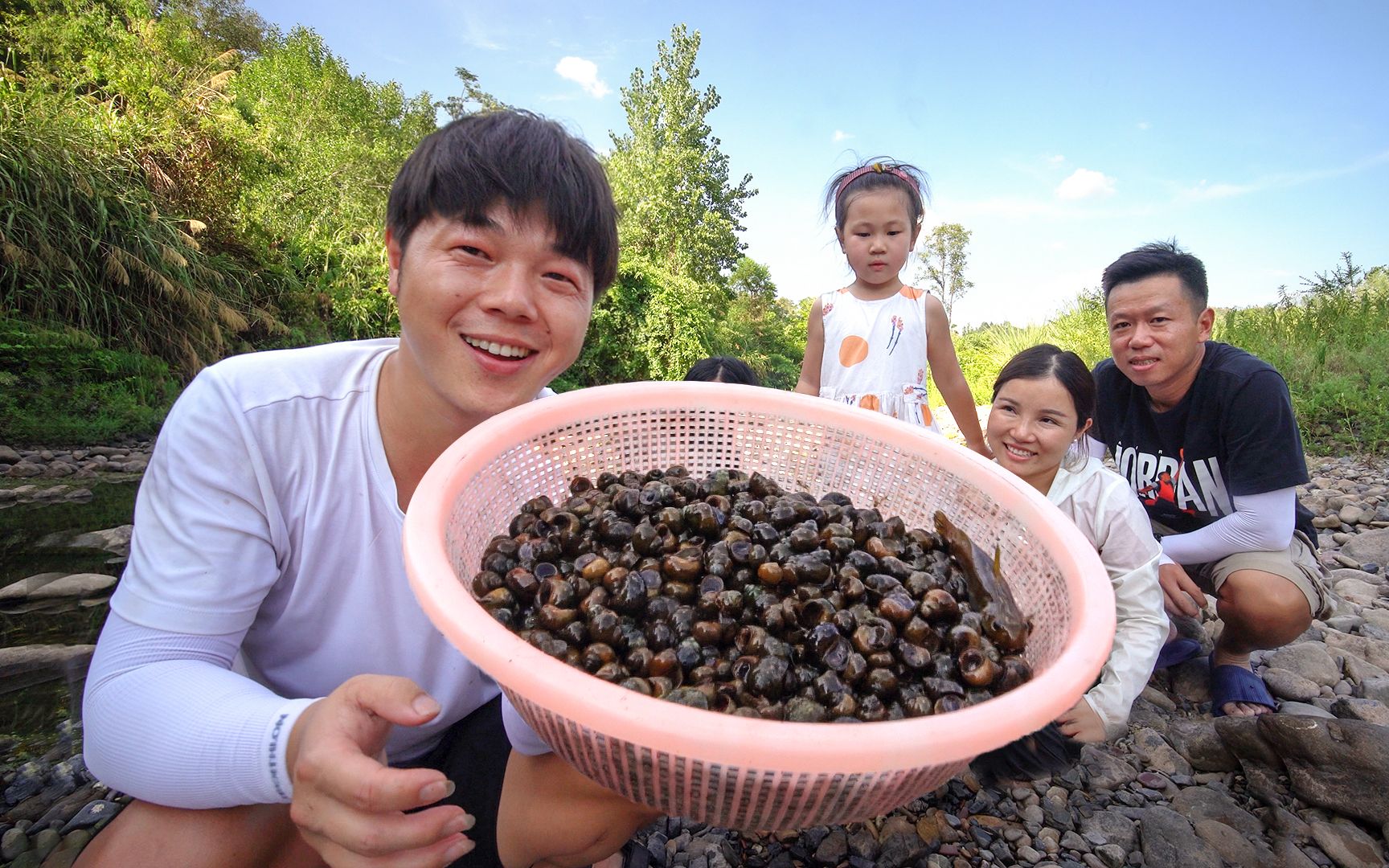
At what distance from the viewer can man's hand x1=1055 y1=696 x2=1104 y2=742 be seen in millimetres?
1838

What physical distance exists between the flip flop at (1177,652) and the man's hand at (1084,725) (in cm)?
137

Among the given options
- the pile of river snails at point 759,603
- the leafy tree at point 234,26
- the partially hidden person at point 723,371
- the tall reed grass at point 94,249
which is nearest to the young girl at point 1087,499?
the pile of river snails at point 759,603

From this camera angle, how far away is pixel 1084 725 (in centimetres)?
185

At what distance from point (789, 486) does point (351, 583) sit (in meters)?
1.12

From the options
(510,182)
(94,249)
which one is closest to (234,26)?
(94,249)

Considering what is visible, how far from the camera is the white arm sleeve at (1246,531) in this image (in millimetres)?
2570

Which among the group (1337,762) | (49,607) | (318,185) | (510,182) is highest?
(318,185)

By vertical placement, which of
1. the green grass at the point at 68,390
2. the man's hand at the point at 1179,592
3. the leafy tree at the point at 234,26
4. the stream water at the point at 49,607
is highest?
the leafy tree at the point at 234,26

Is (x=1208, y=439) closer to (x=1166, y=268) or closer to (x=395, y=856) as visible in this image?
(x=1166, y=268)

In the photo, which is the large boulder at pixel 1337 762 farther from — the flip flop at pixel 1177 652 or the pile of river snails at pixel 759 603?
the pile of river snails at pixel 759 603

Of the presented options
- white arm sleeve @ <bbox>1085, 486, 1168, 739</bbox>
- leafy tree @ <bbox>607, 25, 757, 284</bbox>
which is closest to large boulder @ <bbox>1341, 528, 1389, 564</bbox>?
white arm sleeve @ <bbox>1085, 486, 1168, 739</bbox>

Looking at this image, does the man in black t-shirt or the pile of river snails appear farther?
the man in black t-shirt

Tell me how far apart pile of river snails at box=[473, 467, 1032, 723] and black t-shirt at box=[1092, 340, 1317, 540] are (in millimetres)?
1792

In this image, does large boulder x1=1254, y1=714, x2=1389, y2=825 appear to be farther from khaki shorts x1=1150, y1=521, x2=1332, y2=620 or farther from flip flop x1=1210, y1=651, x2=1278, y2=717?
khaki shorts x1=1150, y1=521, x2=1332, y2=620
